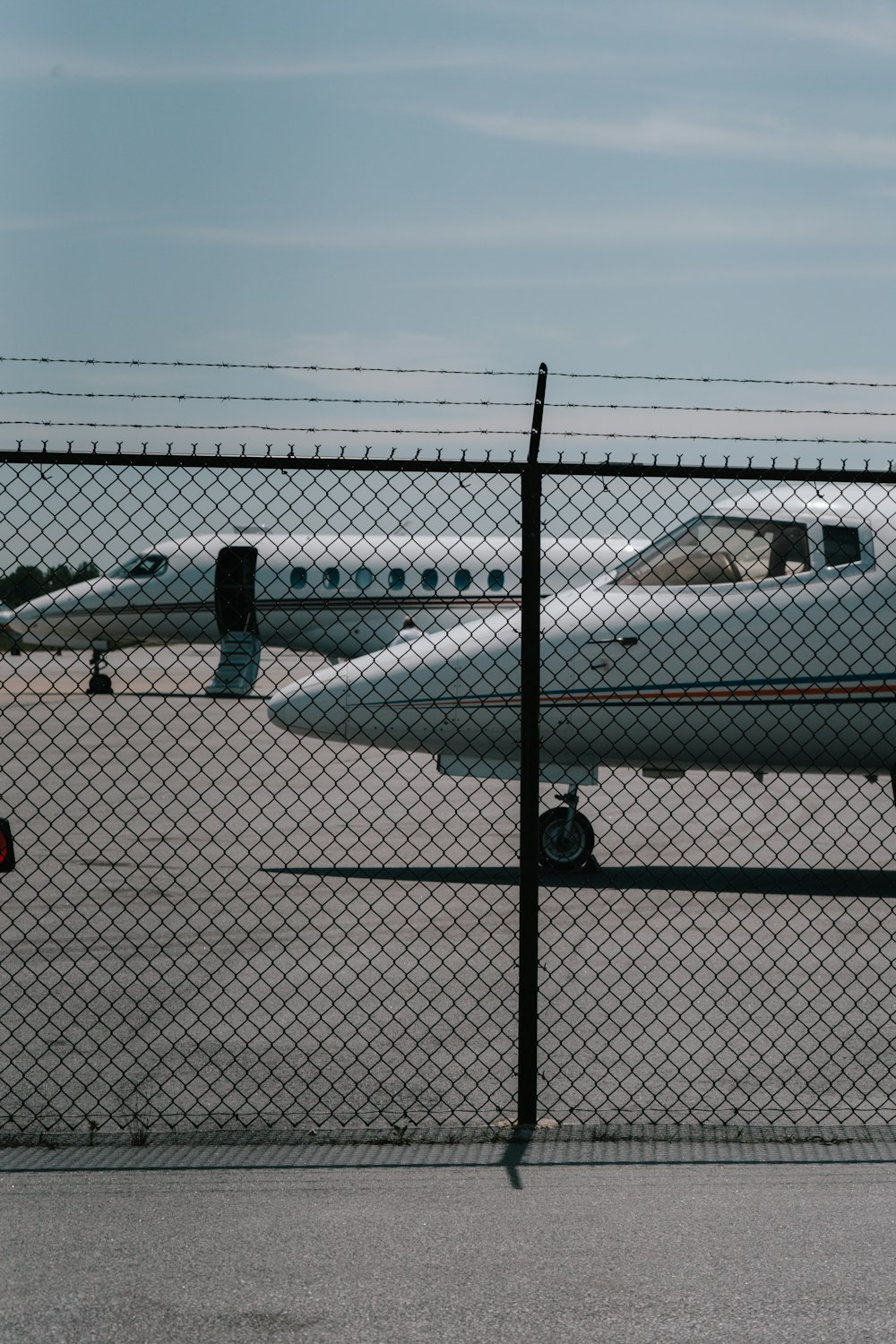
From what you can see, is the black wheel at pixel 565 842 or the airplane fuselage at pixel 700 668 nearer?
the airplane fuselage at pixel 700 668

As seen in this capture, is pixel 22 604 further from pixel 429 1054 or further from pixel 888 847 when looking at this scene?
pixel 429 1054

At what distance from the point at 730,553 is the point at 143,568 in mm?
21737

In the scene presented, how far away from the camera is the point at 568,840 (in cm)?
1120

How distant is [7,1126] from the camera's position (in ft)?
18.0

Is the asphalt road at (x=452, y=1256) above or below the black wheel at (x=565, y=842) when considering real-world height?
below

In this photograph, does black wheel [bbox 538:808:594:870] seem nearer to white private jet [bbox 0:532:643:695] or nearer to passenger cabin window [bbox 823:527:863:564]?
passenger cabin window [bbox 823:527:863:564]

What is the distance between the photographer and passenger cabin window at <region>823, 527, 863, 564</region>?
1059 cm

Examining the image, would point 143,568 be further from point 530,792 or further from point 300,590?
point 530,792

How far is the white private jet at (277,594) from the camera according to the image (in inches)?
1181

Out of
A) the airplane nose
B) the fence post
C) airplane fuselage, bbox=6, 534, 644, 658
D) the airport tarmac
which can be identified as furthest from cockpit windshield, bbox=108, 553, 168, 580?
the fence post

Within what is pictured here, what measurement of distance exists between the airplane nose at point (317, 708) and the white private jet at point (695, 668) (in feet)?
0.06

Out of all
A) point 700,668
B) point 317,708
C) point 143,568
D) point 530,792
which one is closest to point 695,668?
point 700,668

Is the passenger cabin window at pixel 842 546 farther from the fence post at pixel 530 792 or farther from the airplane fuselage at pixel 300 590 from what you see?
the airplane fuselage at pixel 300 590

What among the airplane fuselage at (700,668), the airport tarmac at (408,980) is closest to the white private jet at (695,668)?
the airplane fuselage at (700,668)
